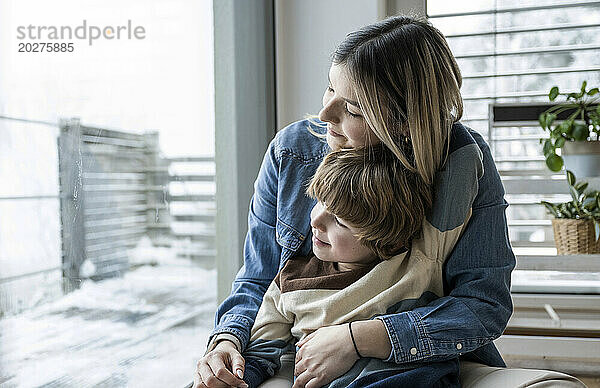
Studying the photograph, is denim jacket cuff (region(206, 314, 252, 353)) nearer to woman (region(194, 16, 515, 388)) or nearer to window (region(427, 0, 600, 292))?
woman (region(194, 16, 515, 388))

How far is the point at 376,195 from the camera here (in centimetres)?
117

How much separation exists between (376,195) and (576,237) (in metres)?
1.35

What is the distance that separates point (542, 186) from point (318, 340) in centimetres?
148

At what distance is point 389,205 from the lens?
3.85 ft

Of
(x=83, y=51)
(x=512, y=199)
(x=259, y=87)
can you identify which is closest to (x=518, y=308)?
(x=512, y=199)

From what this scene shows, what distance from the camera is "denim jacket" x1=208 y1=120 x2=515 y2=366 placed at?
1.16m

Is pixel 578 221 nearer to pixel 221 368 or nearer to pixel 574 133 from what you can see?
pixel 574 133

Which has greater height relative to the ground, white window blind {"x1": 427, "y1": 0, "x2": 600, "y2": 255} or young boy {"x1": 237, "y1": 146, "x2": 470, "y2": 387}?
white window blind {"x1": 427, "y1": 0, "x2": 600, "y2": 255}

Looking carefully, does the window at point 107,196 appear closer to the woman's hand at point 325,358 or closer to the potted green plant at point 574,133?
the woman's hand at point 325,358

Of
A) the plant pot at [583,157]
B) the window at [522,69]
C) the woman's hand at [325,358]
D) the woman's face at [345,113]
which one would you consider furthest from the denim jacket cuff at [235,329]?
the plant pot at [583,157]

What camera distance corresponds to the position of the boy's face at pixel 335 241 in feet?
4.03

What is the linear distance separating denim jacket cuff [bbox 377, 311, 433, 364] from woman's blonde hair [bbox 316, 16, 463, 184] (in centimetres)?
25

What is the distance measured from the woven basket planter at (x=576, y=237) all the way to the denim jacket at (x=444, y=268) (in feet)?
3.51

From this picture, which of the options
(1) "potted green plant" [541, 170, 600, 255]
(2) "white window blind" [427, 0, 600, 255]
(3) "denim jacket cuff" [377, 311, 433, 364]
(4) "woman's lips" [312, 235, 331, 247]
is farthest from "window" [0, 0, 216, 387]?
(1) "potted green plant" [541, 170, 600, 255]
